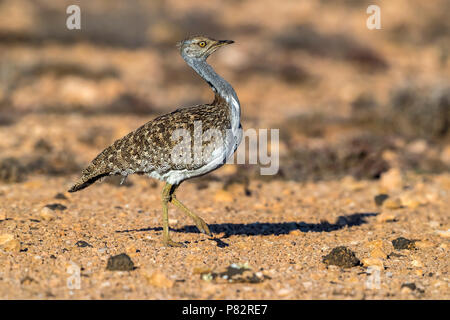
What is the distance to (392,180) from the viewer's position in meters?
10.4

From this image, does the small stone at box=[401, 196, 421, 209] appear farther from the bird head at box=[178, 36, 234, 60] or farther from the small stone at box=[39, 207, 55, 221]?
the small stone at box=[39, 207, 55, 221]

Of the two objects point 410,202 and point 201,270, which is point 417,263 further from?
point 410,202

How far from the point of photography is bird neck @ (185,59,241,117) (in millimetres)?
6906

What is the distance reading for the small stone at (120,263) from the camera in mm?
5758

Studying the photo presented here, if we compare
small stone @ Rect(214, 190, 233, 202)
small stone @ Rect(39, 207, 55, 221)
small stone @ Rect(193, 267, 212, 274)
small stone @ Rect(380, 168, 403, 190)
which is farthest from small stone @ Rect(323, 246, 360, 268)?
small stone @ Rect(380, 168, 403, 190)

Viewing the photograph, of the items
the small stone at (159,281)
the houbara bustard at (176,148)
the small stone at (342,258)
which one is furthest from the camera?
the houbara bustard at (176,148)

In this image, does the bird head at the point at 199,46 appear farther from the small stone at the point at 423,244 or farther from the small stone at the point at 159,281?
the small stone at the point at 423,244

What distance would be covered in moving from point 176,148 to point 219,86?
34.9 inches

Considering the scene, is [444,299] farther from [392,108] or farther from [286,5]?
[286,5]

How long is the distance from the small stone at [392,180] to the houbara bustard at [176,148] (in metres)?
4.37

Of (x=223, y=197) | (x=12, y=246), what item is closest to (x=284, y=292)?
(x=12, y=246)

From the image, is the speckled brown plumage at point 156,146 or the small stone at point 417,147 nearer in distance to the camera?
the speckled brown plumage at point 156,146

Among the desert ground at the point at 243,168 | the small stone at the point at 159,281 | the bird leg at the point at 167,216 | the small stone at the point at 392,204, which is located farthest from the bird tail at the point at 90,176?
the small stone at the point at 392,204
